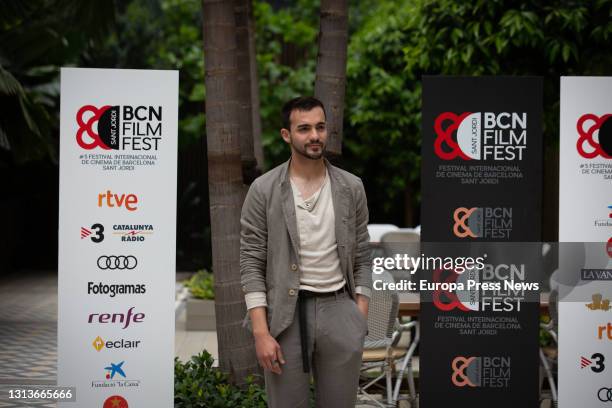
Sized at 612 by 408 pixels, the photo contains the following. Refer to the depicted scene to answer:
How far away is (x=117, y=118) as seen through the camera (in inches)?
217

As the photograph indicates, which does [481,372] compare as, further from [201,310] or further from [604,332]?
[201,310]

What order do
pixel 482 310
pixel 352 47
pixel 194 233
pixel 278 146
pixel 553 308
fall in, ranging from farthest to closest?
1. pixel 194 233
2. pixel 278 146
3. pixel 352 47
4. pixel 553 308
5. pixel 482 310

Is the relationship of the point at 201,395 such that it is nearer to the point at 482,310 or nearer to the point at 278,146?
the point at 482,310

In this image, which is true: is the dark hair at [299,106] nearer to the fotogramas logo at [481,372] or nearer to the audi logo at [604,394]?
the fotogramas logo at [481,372]

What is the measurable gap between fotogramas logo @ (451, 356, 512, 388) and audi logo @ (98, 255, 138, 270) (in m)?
2.13

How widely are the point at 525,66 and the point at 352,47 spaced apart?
8.36 metres

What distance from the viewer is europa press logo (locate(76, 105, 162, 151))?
5.51 metres

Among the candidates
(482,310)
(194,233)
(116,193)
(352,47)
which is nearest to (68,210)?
(116,193)

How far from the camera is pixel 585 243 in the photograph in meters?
5.89

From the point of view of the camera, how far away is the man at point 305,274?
172 inches

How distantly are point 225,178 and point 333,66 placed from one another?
3.56 feet

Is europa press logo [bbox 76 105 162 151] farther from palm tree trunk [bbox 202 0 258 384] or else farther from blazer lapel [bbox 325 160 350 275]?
blazer lapel [bbox 325 160 350 275]

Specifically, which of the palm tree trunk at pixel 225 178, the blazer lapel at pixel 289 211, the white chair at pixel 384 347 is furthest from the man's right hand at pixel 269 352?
the white chair at pixel 384 347

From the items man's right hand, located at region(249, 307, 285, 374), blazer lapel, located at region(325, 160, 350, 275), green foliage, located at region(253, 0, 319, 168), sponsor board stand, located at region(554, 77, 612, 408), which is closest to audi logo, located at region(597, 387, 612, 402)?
sponsor board stand, located at region(554, 77, 612, 408)
